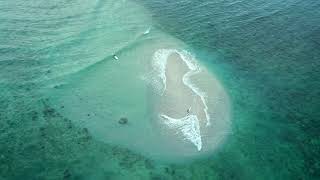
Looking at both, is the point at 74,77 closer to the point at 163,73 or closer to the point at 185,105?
the point at 163,73

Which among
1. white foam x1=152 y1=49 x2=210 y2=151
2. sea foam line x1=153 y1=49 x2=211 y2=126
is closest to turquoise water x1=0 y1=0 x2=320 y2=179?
sea foam line x1=153 y1=49 x2=211 y2=126

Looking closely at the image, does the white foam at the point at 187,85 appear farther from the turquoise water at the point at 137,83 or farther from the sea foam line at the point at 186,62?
the turquoise water at the point at 137,83

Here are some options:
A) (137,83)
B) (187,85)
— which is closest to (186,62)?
(187,85)

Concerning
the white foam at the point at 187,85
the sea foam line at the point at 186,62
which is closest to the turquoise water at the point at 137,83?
the sea foam line at the point at 186,62

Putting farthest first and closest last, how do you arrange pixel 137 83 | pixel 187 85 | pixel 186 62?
pixel 186 62 < pixel 137 83 < pixel 187 85

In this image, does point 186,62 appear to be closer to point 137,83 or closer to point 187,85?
point 187,85

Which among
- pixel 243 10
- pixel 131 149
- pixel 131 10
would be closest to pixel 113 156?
pixel 131 149
